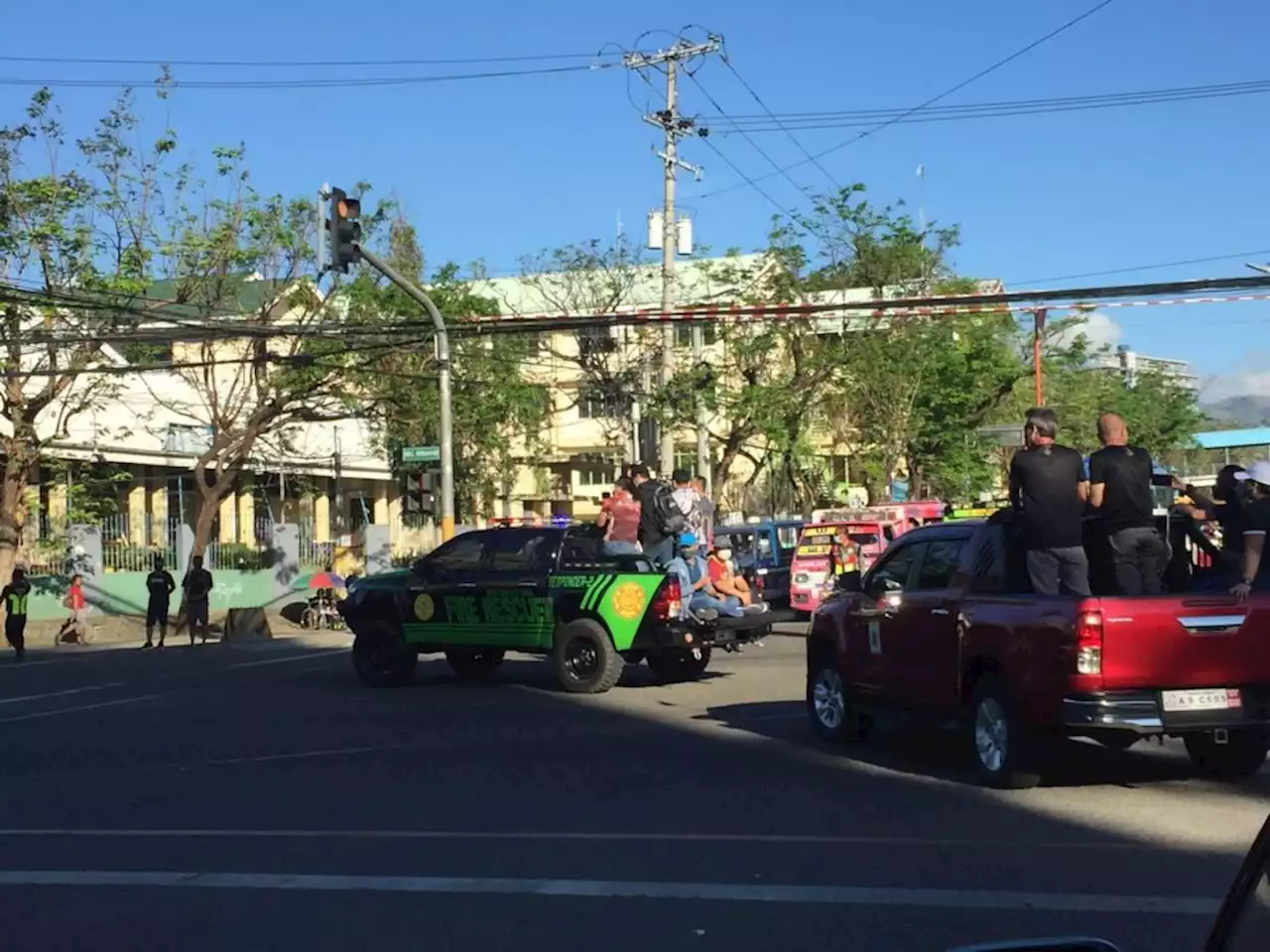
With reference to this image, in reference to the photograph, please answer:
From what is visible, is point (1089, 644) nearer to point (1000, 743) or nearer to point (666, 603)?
point (1000, 743)

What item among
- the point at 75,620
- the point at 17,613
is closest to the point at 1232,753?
the point at 17,613

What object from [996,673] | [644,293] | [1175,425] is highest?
[644,293]

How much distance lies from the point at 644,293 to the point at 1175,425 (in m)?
26.3

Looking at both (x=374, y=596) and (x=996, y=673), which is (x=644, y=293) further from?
(x=996, y=673)

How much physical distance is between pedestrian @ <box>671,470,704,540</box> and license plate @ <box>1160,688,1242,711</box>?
8670 millimetres

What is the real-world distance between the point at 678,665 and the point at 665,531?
5.18 ft

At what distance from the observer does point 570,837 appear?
27.8ft

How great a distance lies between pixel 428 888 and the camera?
7.26m

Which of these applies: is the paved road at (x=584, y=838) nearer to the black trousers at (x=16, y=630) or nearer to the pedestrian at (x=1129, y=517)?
the pedestrian at (x=1129, y=517)

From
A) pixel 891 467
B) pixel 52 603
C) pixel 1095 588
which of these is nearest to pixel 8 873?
pixel 1095 588

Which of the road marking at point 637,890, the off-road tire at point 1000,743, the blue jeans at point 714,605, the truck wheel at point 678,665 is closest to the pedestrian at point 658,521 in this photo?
the blue jeans at point 714,605

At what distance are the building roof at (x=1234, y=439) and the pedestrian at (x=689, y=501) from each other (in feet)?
161

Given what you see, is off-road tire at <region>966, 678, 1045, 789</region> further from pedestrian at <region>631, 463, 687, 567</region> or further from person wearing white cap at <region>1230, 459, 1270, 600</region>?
pedestrian at <region>631, 463, 687, 567</region>

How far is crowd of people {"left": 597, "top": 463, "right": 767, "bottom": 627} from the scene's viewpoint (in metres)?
16.8
